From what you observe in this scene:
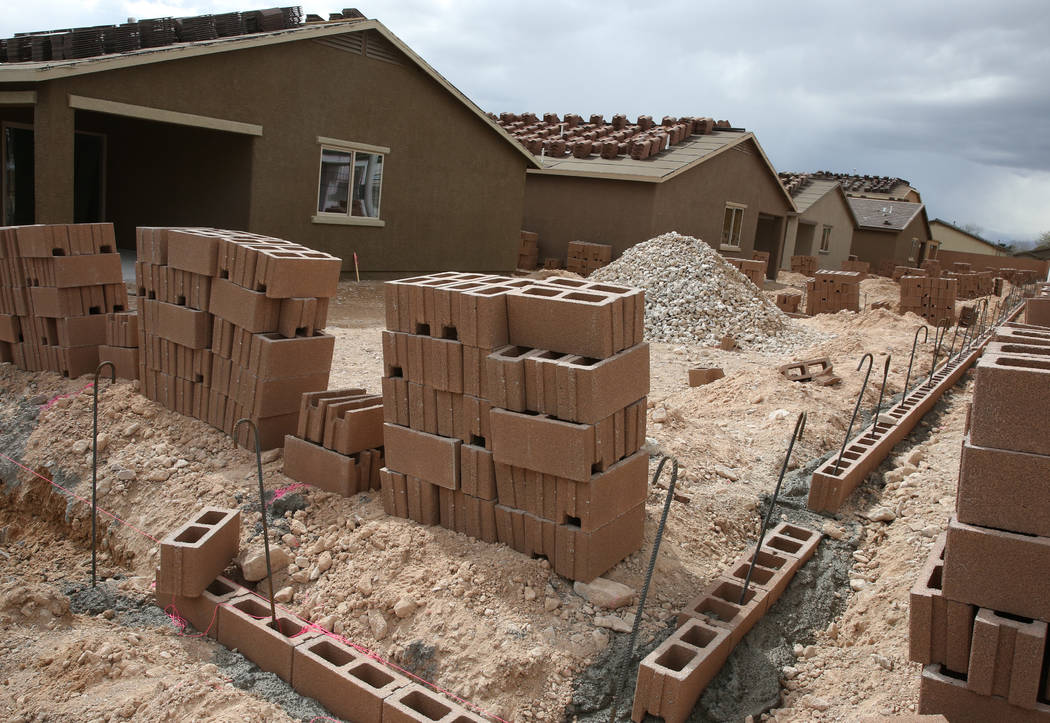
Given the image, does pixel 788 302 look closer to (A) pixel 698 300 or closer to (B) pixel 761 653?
(A) pixel 698 300

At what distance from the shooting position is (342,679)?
4086mm

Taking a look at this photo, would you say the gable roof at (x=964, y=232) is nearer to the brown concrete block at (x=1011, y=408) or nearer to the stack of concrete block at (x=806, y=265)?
Answer: the stack of concrete block at (x=806, y=265)

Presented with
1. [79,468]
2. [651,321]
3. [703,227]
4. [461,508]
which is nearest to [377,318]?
[651,321]

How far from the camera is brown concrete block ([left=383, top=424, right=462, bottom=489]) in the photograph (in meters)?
5.03

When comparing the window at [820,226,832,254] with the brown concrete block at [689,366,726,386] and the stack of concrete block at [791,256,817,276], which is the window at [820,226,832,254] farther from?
the brown concrete block at [689,366,726,386]

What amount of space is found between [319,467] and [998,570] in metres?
4.41

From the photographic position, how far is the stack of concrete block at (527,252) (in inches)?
877

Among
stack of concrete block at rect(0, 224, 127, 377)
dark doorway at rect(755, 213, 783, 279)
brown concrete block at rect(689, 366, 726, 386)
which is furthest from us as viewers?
dark doorway at rect(755, 213, 783, 279)

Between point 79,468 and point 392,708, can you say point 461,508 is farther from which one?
point 79,468

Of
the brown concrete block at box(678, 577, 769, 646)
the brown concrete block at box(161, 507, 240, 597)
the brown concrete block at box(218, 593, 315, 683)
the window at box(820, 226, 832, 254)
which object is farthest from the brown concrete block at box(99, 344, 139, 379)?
the window at box(820, 226, 832, 254)

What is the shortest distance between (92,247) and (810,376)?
8.65 metres

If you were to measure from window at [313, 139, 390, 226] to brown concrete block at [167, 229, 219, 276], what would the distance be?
8.01 metres

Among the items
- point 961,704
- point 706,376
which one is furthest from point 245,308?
point 706,376

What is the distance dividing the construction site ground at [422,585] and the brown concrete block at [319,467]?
13 centimetres
